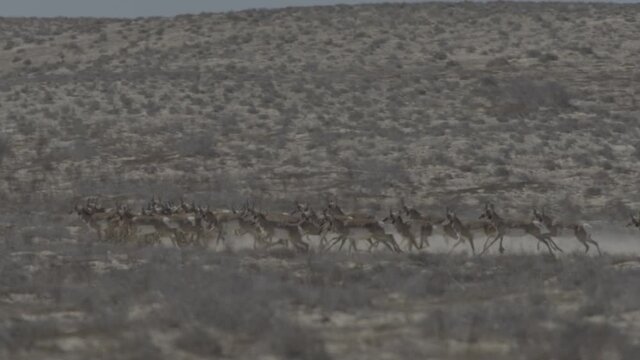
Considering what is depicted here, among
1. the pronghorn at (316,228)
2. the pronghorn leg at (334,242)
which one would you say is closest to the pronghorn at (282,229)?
the pronghorn at (316,228)

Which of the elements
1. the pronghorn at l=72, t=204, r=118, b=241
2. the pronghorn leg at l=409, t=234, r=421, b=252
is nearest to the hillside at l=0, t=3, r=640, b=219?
the pronghorn at l=72, t=204, r=118, b=241

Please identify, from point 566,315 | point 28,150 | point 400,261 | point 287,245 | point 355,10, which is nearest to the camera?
point 566,315

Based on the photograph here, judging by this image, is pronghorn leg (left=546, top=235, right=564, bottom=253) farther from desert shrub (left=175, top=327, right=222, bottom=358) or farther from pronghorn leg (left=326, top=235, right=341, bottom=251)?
desert shrub (left=175, top=327, right=222, bottom=358)

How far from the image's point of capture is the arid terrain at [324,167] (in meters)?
14.1

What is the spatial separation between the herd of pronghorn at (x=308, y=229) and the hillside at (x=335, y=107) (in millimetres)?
7358

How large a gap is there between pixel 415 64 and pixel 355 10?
16.8 meters

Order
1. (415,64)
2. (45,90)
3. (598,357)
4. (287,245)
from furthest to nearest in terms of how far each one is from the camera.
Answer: (415,64) < (45,90) < (287,245) < (598,357)

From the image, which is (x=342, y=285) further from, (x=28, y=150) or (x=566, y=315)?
(x=28, y=150)

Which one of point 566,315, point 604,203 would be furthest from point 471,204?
point 566,315

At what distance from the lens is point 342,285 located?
17875 mm

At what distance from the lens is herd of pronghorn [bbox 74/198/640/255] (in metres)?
23.3

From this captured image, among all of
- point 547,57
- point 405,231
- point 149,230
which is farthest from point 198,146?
point 547,57

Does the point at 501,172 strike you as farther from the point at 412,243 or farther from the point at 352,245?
the point at 352,245

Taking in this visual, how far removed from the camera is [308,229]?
2397 cm
